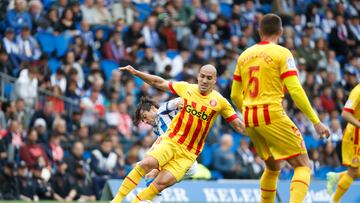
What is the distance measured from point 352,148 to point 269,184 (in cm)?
328

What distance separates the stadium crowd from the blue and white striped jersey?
6304mm

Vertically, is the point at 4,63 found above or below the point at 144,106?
below

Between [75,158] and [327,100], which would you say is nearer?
[75,158]

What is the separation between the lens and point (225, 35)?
2595cm

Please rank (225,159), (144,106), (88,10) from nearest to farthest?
(144,106)
(225,159)
(88,10)

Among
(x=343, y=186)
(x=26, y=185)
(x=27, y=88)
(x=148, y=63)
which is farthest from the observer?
(x=148, y=63)

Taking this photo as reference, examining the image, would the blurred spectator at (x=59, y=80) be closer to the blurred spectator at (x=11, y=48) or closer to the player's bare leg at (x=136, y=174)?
the blurred spectator at (x=11, y=48)

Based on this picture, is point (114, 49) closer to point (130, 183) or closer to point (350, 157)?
point (350, 157)

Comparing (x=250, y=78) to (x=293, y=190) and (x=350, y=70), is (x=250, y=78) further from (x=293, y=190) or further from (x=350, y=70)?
(x=350, y=70)

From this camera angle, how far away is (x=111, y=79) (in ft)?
72.0

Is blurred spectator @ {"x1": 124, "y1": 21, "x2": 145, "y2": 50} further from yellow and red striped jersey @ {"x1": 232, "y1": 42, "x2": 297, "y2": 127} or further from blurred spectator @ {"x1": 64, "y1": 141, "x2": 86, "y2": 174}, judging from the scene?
yellow and red striped jersey @ {"x1": 232, "y1": 42, "x2": 297, "y2": 127}

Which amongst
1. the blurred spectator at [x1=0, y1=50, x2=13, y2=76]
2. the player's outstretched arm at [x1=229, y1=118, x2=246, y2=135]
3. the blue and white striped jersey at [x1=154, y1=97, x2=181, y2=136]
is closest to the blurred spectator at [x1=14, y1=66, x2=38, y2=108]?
the blurred spectator at [x1=0, y1=50, x2=13, y2=76]

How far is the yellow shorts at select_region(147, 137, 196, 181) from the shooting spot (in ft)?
39.9

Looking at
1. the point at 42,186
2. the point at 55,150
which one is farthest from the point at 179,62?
the point at 42,186
